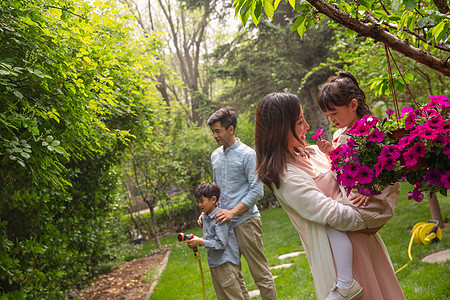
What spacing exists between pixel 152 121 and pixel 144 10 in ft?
45.2

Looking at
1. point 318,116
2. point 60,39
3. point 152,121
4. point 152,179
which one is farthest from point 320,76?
point 60,39

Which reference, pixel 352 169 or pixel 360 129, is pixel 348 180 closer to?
pixel 352 169

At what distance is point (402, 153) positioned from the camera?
4.72 feet

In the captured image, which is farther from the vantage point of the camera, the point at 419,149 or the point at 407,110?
the point at 407,110

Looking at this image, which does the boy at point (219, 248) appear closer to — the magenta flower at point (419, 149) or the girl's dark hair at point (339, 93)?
the girl's dark hair at point (339, 93)

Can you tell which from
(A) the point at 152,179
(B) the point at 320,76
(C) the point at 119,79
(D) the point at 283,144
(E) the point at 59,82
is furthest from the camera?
(B) the point at 320,76

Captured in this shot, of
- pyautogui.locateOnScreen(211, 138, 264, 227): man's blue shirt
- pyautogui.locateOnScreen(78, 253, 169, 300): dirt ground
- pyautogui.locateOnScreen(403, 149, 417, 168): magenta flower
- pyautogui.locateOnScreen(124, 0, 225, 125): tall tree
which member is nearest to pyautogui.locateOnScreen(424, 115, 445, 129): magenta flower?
pyautogui.locateOnScreen(403, 149, 417, 168): magenta flower

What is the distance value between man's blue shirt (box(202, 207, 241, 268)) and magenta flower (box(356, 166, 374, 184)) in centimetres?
185

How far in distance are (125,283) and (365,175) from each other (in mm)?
6246

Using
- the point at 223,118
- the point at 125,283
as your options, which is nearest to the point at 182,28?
the point at 125,283

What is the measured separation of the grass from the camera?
4059 millimetres

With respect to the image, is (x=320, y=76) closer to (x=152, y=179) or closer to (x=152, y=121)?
(x=152, y=179)

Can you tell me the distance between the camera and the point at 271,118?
1.95m

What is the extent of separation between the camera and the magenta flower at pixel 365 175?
1464mm
